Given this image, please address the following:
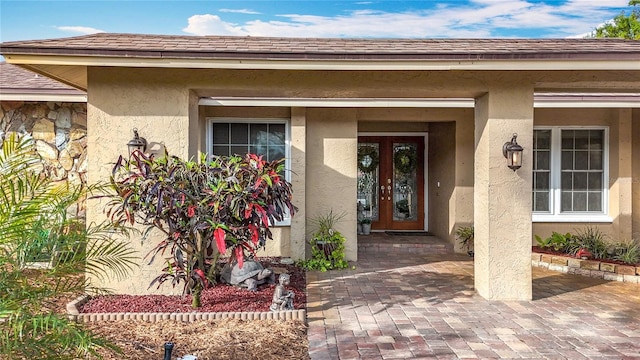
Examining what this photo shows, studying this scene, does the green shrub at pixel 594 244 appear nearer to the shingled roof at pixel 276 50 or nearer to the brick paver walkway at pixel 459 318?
the brick paver walkway at pixel 459 318

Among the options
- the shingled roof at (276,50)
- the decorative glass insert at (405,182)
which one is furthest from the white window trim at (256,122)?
the decorative glass insert at (405,182)

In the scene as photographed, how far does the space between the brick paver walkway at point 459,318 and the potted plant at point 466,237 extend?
6.05 feet

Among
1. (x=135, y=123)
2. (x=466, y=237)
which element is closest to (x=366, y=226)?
(x=466, y=237)

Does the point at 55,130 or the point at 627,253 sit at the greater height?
the point at 55,130

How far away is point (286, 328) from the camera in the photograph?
16.0ft

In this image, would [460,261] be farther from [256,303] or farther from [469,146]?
[256,303]

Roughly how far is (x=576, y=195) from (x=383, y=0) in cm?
1399

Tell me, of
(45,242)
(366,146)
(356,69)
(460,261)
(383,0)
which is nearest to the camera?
(45,242)

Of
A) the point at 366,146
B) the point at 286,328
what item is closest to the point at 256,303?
the point at 286,328

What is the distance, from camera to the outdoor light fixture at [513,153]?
5863 millimetres

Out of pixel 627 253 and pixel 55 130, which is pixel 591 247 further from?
pixel 55 130

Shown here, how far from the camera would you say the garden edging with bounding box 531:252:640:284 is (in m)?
7.42

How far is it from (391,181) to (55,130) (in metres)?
7.52

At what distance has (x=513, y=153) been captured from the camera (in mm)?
5871
